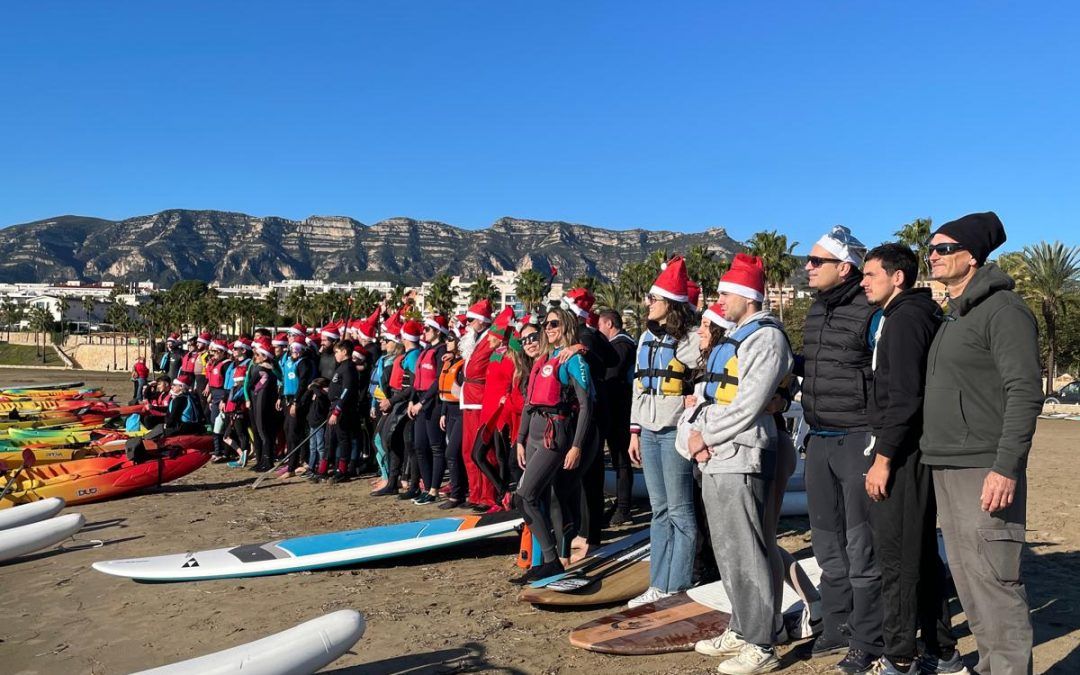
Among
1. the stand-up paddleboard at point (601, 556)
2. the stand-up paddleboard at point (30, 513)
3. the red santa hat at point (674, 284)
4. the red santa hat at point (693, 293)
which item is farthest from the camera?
the stand-up paddleboard at point (30, 513)

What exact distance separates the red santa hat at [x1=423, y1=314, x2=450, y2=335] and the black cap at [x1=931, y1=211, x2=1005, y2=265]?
7.25 m

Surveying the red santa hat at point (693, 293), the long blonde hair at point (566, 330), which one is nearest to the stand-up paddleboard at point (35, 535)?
the long blonde hair at point (566, 330)

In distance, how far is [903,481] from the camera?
4.19 m

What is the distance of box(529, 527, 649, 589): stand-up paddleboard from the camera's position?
625 cm

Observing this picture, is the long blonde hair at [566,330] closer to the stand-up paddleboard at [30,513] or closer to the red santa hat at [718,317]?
the red santa hat at [718,317]

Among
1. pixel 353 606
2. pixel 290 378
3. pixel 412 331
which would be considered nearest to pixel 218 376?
pixel 290 378

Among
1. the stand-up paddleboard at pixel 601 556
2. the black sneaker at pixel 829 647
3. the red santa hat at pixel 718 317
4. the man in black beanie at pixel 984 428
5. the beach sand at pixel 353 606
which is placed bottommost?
the beach sand at pixel 353 606

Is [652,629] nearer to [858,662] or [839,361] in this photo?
[858,662]

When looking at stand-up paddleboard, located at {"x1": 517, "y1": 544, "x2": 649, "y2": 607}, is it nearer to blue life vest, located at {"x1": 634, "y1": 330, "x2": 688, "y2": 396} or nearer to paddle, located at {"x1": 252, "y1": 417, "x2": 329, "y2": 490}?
blue life vest, located at {"x1": 634, "y1": 330, "x2": 688, "y2": 396}

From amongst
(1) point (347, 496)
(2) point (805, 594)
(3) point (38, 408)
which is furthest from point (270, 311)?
(2) point (805, 594)

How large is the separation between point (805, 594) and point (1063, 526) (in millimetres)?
5048

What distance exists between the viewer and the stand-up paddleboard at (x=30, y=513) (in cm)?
863

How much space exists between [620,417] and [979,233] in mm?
5674

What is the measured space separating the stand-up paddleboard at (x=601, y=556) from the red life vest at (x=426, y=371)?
3417 mm
